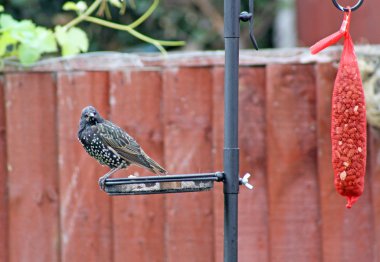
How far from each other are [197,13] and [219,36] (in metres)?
0.35

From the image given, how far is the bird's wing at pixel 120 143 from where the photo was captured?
298 centimetres

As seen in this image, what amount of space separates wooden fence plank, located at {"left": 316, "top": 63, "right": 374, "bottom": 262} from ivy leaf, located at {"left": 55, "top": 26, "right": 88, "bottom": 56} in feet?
3.52

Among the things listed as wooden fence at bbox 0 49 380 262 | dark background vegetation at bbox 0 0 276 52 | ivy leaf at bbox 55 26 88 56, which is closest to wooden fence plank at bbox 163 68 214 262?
wooden fence at bbox 0 49 380 262

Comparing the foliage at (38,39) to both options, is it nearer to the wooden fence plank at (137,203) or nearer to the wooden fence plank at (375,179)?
the wooden fence plank at (137,203)

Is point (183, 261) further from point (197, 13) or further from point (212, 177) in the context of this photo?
point (197, 13)

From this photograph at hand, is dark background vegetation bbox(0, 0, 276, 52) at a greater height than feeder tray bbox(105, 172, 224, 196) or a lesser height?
greater

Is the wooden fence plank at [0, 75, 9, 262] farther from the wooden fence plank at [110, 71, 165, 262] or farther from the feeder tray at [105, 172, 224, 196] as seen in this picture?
the feeder tray at [105, 172, 224, 196]

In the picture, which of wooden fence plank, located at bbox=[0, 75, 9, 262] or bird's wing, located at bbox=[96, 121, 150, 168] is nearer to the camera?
bird's wing, located at bbox=[96, 121, 150, 168]

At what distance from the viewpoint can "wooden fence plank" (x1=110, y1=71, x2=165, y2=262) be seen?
13.0ft

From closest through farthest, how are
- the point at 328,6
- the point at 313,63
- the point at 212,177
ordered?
the point at 212,177, the point at 313,63, the point at 328,6

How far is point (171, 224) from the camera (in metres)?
3.96

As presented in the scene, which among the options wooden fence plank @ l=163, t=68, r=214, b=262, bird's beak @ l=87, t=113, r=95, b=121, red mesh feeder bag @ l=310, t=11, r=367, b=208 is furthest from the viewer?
wooden fence plank @ l=163, t=68, r=214, b=262

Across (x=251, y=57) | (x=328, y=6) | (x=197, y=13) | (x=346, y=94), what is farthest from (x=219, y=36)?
(x=346, y=94)

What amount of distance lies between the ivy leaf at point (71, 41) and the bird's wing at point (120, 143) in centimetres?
108
